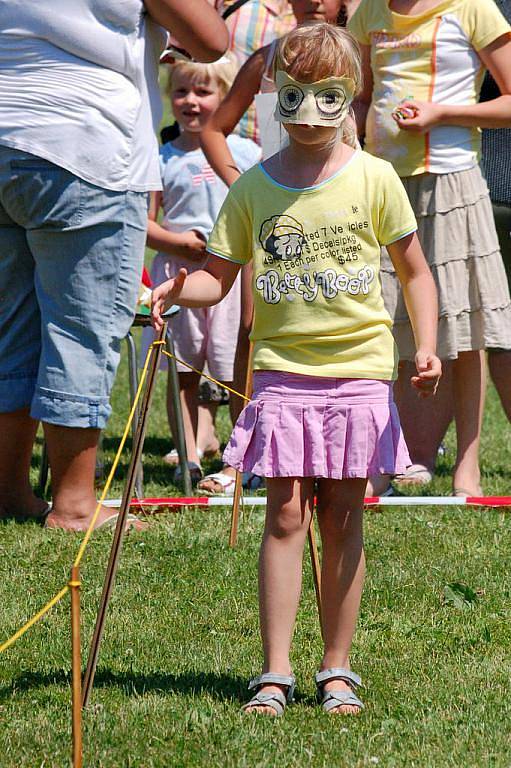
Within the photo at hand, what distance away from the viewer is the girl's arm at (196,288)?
10.6 feet

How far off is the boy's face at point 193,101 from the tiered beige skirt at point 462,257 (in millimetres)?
1592

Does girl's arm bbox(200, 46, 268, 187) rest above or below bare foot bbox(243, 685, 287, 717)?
above

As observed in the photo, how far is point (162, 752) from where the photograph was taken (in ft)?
10.0

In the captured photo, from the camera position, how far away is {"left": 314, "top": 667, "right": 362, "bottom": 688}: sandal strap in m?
3.38

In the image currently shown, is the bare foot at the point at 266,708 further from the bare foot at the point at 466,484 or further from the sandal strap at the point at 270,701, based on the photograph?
the bare foot at the point at 466,484

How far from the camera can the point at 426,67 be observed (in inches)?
218

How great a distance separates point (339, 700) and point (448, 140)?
2958 millimetres

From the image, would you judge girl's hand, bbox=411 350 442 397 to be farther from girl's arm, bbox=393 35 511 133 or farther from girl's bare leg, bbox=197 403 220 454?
girl's bare leg, bbox=197 403 220 454

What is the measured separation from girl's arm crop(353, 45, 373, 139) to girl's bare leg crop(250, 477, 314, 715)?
285 cm

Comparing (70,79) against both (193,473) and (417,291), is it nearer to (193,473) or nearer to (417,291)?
(417,291)

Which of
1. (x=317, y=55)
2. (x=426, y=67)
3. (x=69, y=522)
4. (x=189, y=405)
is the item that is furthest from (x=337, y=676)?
(x=189, y=405)

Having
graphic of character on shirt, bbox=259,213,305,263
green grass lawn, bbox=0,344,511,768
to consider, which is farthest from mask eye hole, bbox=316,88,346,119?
green grass lawn, bbox=0,344,511,768

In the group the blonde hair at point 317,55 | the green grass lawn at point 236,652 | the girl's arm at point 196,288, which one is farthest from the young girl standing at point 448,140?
the girl's arm at point 196,288

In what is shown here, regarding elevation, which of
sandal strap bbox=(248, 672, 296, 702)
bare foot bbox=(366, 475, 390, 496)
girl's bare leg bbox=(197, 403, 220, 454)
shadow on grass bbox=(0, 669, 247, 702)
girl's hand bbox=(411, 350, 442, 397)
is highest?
girl's hand bbox=(411, 350, 442, 397)
